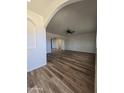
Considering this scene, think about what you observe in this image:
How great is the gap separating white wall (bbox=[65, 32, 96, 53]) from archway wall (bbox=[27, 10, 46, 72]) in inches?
254

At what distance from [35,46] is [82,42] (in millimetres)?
7509

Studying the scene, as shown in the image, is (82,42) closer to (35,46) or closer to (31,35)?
(35,46)

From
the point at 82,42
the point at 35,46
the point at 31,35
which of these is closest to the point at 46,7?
the point at 31,35

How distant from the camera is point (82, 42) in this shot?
414 inches

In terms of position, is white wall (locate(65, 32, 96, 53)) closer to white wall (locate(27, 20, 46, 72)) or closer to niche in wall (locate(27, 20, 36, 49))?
white wall (locate(27, 20, 46, 72))

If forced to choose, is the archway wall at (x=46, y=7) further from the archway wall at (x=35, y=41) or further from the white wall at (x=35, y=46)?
the white wall at (x=35, y=46)

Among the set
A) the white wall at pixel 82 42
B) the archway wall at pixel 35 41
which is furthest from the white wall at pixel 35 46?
the white wall at pixel 82 42

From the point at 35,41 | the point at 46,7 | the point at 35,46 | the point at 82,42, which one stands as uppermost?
the point at 46,7

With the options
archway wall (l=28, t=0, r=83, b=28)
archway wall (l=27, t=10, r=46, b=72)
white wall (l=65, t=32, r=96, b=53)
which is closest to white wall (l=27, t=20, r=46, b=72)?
archway wall (l=27, t=10, r=46, b=72)

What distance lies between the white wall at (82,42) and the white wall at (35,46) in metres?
6.45

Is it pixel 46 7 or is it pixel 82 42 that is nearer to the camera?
pixel 46 7
